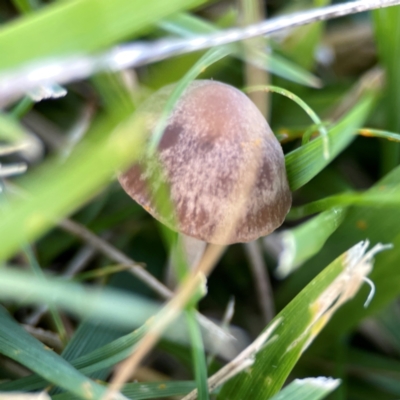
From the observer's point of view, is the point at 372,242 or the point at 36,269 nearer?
the point at 36,269

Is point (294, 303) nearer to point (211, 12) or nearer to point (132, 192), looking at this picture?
point (132, 192)

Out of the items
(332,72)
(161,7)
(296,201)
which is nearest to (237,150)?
(161,7)

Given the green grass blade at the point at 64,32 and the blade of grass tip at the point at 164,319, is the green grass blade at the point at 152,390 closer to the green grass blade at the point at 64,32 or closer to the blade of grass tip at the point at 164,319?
the blade of grass tip at the point at 164,319

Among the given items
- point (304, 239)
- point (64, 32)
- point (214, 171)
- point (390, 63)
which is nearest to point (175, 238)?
point (214, 171)

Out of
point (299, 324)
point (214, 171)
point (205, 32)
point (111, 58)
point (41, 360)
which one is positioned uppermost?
point (111, 58)

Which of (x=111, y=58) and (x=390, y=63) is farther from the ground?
(x=111, y=58)

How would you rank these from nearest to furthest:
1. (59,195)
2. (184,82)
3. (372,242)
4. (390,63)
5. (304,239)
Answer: (59,195) → (304,239) → (184,82) → (372,242) → (390,63)

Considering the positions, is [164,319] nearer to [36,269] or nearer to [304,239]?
[304,239]
